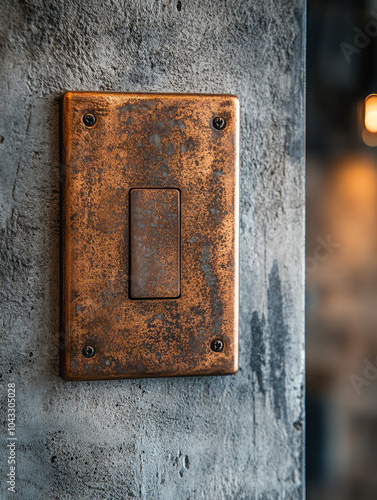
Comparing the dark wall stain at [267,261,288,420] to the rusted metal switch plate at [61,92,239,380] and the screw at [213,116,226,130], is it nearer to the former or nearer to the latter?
the rusted metal switch plate at [61,92,239,380]

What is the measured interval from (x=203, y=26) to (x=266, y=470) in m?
0.56

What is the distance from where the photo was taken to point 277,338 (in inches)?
20.5

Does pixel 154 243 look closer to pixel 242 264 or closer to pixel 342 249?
pixel 242 264

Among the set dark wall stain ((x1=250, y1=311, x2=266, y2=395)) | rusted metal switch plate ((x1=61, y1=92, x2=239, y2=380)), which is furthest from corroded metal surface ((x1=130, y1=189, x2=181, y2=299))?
dark wall stain ((x1=250, y1=311, x2=266, y2=395))

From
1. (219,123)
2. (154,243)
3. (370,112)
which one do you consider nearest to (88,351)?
(154,243)

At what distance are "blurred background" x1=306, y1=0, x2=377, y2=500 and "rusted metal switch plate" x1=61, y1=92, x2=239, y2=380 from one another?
3.57 feet

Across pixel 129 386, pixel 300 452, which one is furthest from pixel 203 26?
pixel 300 452

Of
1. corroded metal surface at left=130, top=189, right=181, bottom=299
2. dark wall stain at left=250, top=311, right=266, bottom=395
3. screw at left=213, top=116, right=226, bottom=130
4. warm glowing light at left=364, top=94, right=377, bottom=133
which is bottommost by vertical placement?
dark wall stain at left=250, top=311, right=266, bottom=395

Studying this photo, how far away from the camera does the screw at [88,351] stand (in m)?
0.46

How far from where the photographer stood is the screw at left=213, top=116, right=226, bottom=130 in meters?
0.48

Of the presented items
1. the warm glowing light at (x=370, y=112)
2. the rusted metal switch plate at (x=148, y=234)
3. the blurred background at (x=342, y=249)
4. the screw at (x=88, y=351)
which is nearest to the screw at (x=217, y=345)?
the rusted metal switch plate at (x=148, y=234)

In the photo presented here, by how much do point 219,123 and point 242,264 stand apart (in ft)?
0.57

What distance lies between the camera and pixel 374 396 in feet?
5.20

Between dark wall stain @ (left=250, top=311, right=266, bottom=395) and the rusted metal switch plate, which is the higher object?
the rusted metal switch plate
